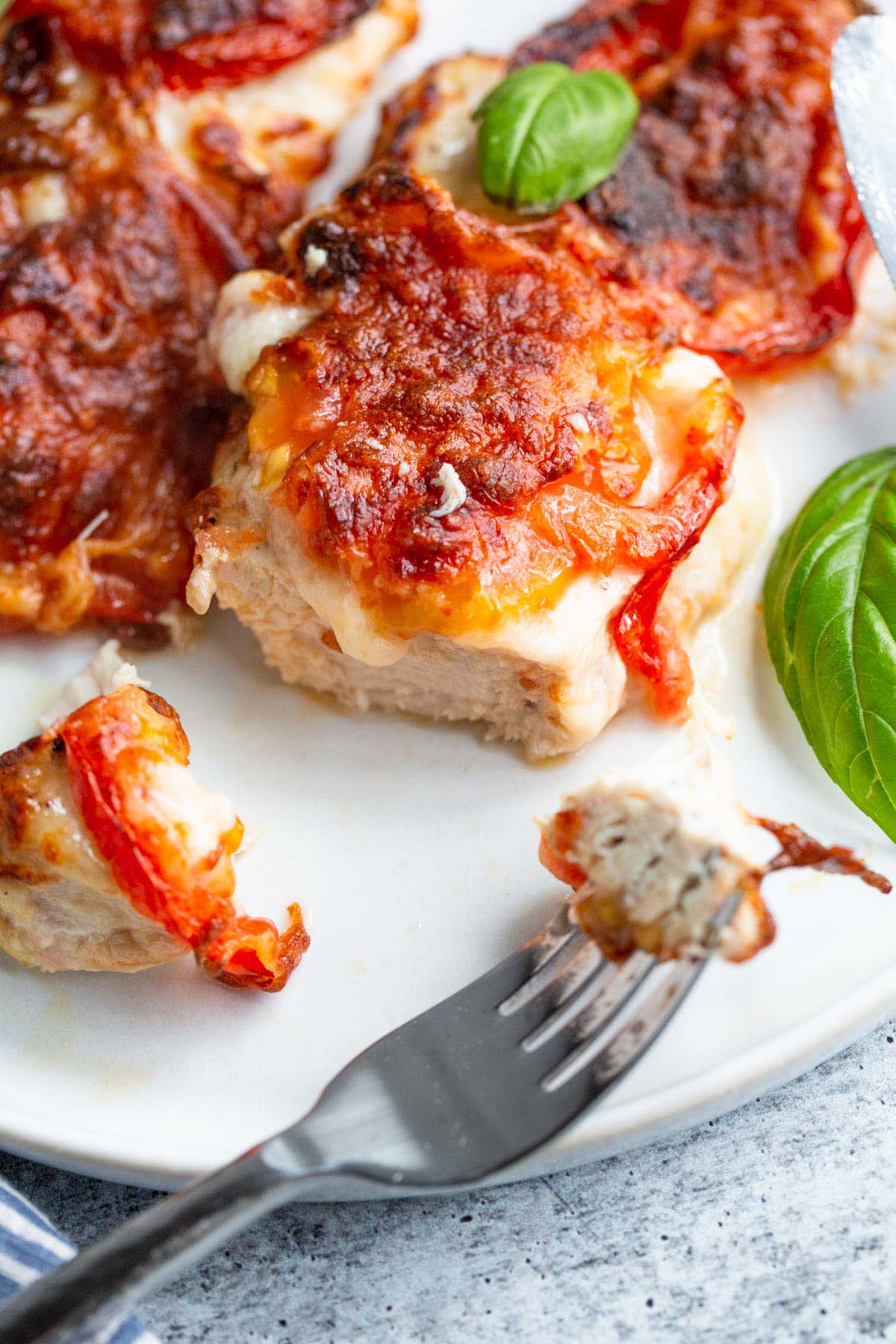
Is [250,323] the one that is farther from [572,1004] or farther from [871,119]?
[572,1004]

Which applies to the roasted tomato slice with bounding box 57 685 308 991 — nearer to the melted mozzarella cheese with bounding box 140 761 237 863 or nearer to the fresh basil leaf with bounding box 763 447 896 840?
the melted mozzarella cheese with bounding box 140 761 237 863

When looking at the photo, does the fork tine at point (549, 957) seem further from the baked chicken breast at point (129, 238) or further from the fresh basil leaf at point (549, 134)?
the fresh basil leaf at point (549, 134)

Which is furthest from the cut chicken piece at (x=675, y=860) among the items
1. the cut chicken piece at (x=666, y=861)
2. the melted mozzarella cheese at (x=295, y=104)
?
the melted mozzarella cheese at (x=295, y=104)

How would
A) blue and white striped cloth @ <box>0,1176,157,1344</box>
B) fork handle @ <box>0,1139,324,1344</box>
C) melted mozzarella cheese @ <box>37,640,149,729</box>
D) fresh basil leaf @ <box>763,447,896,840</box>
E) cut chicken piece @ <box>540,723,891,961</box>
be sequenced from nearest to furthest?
fork handle @ <box>0,1139,324,1344</box>
cut chicken piece @ <box>540,723,891,961</box>
blue and white striped cloth @ <box>0,1176,157,1344</box>
fresh basil leaf @ <box>763,447,896,840</box>
melted mozzarella cheese @ <box>37,640,149,729</box>

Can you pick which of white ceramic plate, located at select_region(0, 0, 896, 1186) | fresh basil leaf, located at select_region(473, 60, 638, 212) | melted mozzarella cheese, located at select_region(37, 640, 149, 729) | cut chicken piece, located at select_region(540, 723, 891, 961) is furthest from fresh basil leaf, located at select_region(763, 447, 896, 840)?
melted mozzarella cheese, located at select_region(37, 640, 149, 729)

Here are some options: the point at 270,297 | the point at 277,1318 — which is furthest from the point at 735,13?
the point at 277,1318

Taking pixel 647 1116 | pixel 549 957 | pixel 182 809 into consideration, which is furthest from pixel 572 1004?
pixel 182 809

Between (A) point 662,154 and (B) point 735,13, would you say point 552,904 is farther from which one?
(B) point 735,13
